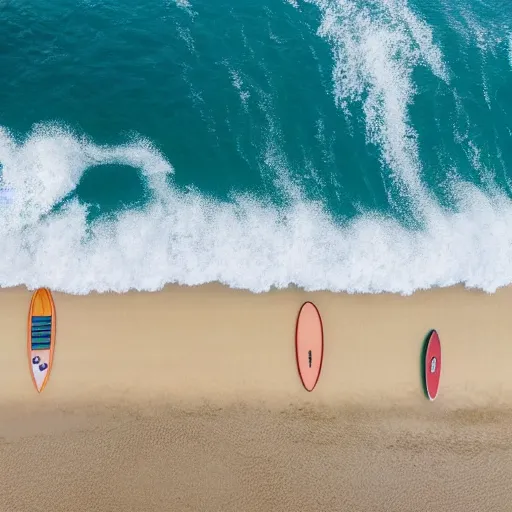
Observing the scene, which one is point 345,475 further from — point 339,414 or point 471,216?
point 471,216

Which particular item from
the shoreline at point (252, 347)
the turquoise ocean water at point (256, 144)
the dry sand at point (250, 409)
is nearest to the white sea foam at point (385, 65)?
the turquoise ocean water at point (256, 144)

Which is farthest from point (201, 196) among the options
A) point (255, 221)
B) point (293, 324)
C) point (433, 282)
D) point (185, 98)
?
point (433, 282)

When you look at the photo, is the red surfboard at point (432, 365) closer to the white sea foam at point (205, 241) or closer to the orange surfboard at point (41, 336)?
the white sea foam at point (205, 241)

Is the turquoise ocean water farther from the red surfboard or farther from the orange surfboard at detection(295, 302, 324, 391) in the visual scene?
the red surfboard

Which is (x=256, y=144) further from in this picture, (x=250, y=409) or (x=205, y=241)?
(x=250, y=409)

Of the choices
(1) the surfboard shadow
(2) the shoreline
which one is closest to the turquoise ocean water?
(2) the shoreline

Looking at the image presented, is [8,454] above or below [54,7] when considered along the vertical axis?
below
